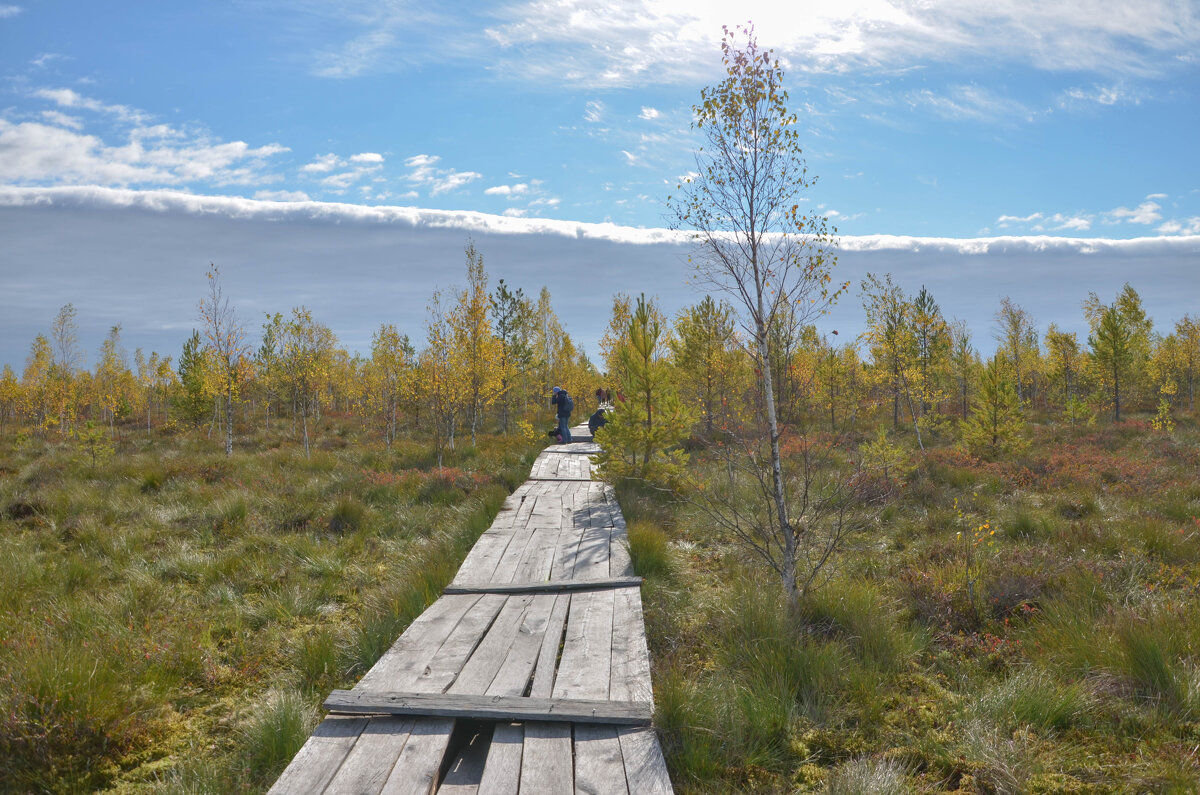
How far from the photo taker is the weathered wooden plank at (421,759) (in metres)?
2.62

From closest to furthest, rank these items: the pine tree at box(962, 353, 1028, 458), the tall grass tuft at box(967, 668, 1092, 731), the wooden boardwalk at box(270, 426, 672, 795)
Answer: the wooden boardwalk at box(270, 426, 672, 795) < the tall grass tuft at box(967, 668, 1092, 731) < the pine tree at box(962, 353, 1028, 458)

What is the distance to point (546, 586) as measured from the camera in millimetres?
5258

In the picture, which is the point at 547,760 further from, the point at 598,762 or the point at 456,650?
the point at 456,650

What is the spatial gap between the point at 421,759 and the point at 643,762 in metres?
1.00

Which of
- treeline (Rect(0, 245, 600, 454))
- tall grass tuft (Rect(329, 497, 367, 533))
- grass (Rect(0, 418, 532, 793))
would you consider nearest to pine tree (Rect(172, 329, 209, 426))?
treeline (Rect(0, 245, 600, 454))

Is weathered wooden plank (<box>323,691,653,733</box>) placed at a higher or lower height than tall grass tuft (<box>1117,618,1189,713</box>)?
higher

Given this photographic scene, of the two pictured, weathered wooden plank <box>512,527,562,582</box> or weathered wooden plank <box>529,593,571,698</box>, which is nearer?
weathered wooden plank <box>529,593,571,698</box>

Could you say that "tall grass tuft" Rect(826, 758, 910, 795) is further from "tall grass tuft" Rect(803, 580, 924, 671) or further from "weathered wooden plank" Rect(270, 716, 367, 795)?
"weathered wooden plank" Rect(270, 716, 367, 795)

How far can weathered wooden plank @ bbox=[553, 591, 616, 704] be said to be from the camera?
3439mm

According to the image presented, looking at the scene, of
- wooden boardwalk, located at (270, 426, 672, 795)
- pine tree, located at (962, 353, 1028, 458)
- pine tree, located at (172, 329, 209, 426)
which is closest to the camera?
wooden boardwalk, located at (270, 426, 672, 795)

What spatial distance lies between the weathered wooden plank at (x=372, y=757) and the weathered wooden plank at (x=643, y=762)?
104cm

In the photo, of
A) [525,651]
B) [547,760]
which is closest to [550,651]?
[525,651]

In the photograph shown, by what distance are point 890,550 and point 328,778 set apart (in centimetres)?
732

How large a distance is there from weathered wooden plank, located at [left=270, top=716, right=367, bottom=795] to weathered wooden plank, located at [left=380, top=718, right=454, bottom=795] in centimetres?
27
